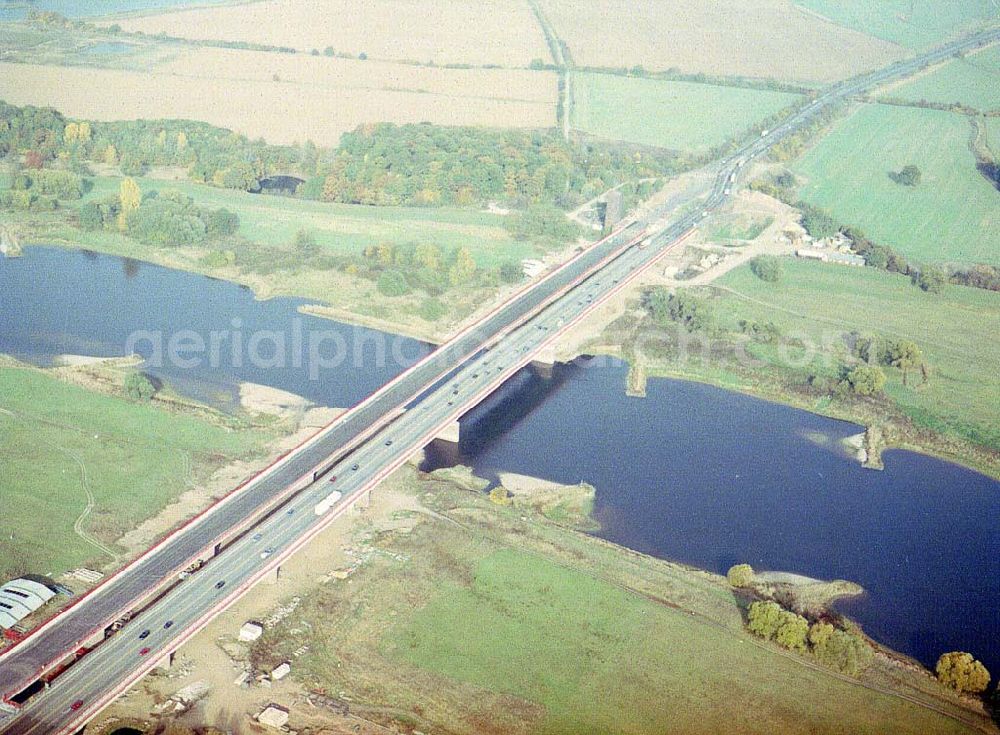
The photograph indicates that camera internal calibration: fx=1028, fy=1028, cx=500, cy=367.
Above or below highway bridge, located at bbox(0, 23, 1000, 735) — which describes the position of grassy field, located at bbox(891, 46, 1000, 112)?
above

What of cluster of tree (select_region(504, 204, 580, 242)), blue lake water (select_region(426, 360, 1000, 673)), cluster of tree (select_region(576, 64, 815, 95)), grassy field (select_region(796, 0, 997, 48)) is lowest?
blue lake water (select_region(426, 360, 1000, 673))

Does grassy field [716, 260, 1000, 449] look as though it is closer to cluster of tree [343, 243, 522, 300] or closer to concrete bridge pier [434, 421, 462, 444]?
cluster of tree [343, 243, 522, 300]

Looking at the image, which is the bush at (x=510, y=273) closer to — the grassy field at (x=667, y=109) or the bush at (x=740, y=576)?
the grassy field at (x=667, y=109)

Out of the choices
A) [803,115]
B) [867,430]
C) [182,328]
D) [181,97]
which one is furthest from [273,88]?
[867,430]

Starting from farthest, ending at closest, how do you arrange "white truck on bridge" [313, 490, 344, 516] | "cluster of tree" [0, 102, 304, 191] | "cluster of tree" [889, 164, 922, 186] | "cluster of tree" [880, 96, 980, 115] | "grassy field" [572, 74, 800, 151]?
"cluster of tree" [880, 96, 980, 115] → "grassy field" [572, 74, 800, 151] → "cluster of tree" [889, 164, 922, 186] → "cluster of tree" [0, 102, 304, 191] → "white truck on bridge" [313, 490, 344, 516]

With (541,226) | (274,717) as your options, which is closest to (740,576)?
(274,717)

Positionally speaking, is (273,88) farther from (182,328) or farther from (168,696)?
(168,696)

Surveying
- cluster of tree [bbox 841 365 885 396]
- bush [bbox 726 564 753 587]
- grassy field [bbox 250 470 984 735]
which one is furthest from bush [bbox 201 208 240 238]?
bush [bbox 726 564 753 587]

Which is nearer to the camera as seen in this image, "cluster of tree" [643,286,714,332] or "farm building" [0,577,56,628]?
"farm building" [0,577,56,628]
